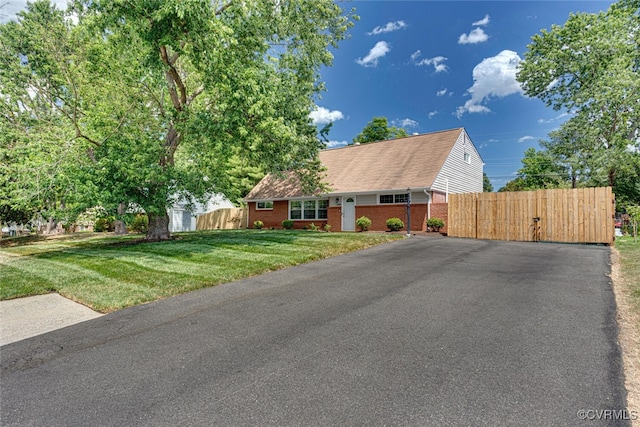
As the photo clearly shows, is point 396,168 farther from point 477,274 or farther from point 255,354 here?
point 255,354

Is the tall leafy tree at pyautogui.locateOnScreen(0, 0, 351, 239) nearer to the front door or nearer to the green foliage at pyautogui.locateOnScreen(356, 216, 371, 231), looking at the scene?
the green foliage at pyautogui.locateOnScreen(356, 216, 371, 231)

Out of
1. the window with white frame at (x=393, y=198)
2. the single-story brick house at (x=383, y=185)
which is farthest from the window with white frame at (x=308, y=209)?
the window with white frame at (x=393, y=198)

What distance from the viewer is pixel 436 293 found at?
231 inches

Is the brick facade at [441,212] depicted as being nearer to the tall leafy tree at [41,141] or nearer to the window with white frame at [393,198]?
the window with white frame at [393,198]

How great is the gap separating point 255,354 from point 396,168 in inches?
715

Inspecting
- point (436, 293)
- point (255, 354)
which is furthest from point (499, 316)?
point (255, 354)

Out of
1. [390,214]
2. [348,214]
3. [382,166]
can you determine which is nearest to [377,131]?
[382,166]

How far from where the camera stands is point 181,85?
13.1 metres

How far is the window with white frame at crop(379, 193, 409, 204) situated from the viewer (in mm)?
19031

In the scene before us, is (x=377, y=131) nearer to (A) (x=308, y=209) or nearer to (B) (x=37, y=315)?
(A) (x=308, y=209)

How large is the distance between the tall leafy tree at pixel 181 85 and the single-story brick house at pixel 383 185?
20.4 feet

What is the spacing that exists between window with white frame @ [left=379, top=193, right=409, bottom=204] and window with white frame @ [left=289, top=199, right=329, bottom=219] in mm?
4150

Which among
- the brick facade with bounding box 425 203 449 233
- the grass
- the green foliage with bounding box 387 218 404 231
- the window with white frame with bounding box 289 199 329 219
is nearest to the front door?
the window with white frame with bounding box 289 199 329 219

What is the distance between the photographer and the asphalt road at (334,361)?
8.54 feet
